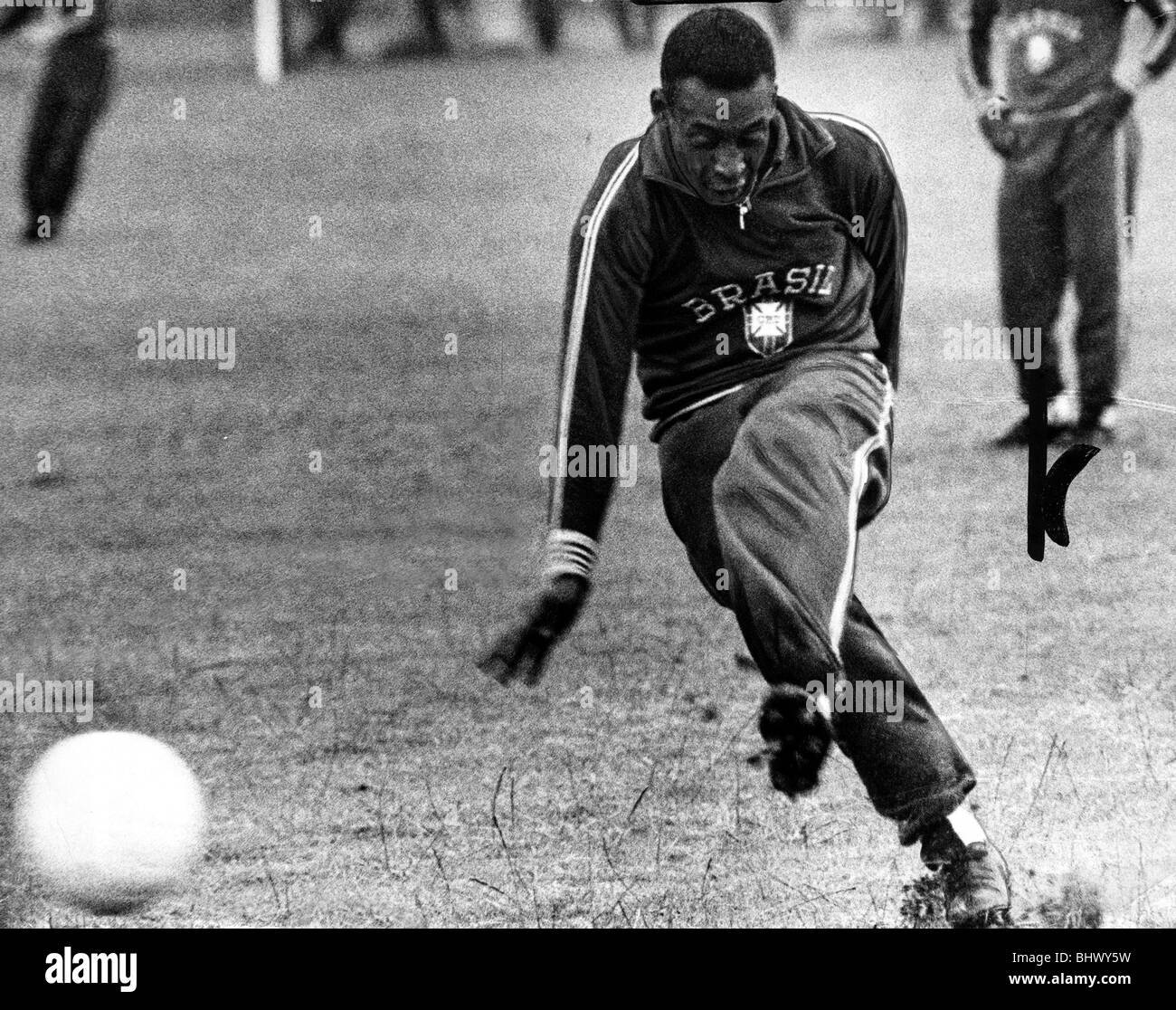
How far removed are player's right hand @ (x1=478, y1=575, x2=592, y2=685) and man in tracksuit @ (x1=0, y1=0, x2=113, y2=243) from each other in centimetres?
132

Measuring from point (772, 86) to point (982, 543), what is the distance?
106 centimetres

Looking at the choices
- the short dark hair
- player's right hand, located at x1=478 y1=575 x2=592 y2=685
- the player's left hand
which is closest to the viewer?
the short dark hair

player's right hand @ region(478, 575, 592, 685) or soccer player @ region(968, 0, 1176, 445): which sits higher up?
soccer player @ region(968, 0, 1176, 445)

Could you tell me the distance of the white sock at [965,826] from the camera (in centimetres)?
396

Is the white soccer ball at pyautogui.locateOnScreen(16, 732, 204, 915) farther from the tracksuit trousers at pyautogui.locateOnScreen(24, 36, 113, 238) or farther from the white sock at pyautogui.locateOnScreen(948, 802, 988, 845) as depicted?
the white sock at pyautogui.locateOnScreen(948, 802, 988, 845)

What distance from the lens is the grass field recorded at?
405cm

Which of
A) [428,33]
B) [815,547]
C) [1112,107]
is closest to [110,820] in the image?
[815,547]

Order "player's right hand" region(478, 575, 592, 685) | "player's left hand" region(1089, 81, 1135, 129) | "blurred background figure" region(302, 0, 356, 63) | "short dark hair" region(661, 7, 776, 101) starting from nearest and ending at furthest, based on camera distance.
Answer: "short dark hair" region(661, 7, 776, 101) < "player's left hand" region(1089, 81, 1135, 129) < "player's right hand" region(478, 575, 592, 685) < "blurred background figure" region(302, 0, 356, 63)

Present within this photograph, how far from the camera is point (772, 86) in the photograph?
3.92 meters

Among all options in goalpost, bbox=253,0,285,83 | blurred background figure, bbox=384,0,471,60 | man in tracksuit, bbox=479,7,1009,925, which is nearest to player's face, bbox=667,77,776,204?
man in tracksuit, bbox=479,7,1009,925

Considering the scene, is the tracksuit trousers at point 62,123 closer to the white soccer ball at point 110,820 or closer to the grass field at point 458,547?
the grass field at point 458,547

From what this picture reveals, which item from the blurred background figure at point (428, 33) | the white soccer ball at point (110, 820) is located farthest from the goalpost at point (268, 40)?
the white soccer ball at point (110, 820)
